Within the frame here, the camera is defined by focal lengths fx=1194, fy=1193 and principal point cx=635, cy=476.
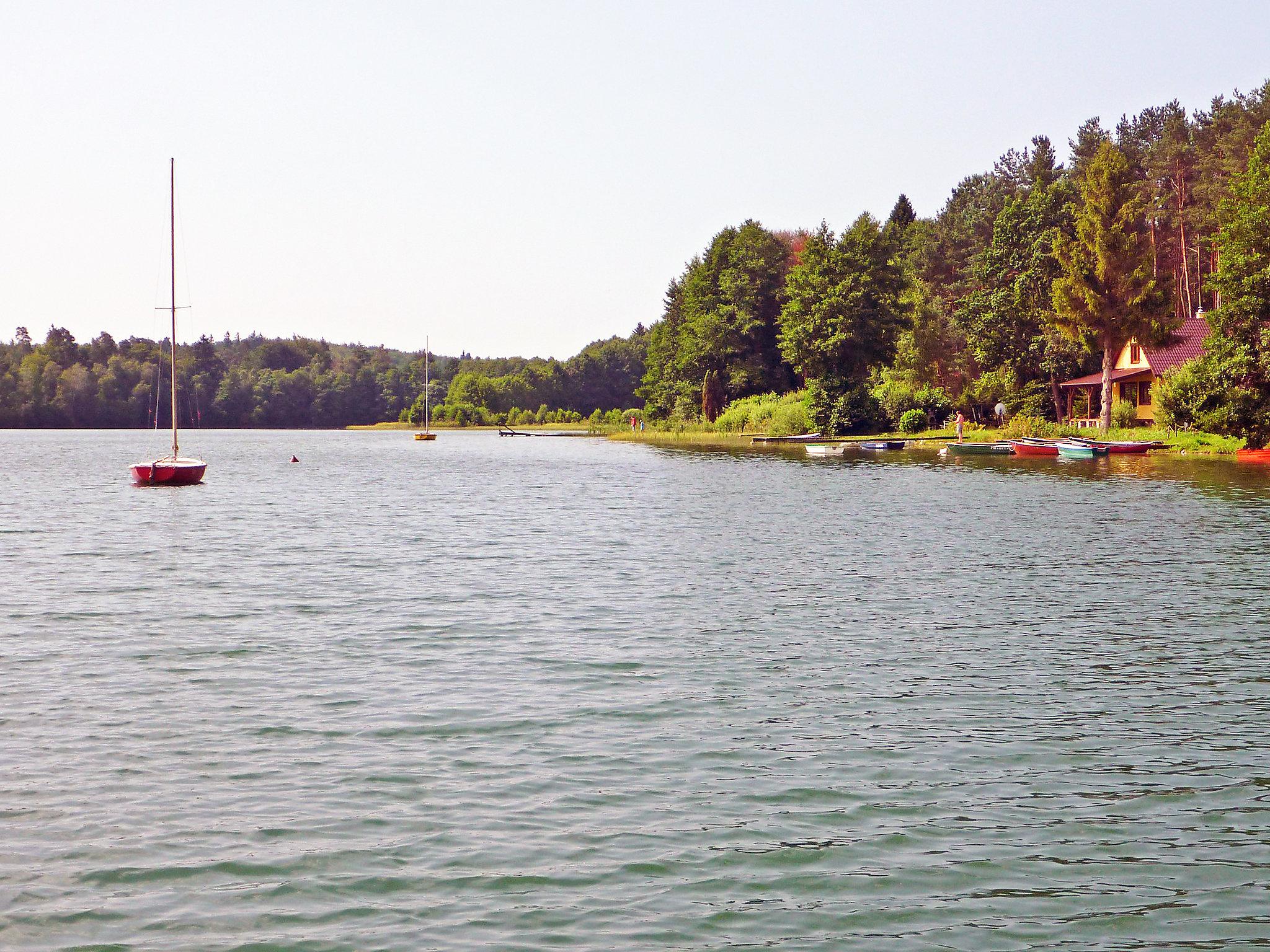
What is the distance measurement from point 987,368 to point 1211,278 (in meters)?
29.1

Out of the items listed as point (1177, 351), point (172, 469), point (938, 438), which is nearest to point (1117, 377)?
point (1177, 351)

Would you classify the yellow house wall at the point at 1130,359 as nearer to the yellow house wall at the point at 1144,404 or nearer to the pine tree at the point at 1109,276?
the yellow house wall at the point at 1144,404

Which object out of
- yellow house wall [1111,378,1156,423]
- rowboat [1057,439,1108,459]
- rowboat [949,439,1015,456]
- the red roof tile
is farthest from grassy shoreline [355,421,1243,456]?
the red roof tile

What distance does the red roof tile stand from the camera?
86375mm

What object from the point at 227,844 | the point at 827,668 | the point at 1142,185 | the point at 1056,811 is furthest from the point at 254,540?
the point at 1142,185

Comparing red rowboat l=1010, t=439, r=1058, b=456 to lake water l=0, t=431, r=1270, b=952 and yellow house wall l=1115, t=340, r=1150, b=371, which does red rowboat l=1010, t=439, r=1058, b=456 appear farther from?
lake water l=0, t=431, r=1270, b=952

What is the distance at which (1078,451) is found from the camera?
238 ft

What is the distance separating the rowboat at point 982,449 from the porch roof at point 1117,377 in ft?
43.0

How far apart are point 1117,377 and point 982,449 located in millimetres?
16965

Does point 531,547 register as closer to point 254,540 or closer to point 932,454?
point 254,540

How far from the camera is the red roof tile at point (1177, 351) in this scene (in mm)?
86375

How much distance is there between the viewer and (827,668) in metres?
17.1

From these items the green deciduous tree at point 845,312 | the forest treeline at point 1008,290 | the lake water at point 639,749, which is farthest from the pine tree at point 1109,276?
the lake water at point 639,749

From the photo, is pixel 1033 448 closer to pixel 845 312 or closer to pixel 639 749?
pixel 845 312
